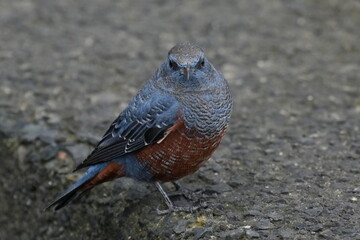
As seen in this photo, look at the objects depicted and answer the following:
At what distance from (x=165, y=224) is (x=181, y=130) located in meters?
0.62

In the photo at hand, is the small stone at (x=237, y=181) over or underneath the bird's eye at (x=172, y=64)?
underneath

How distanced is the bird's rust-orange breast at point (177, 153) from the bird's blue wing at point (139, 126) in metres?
0.05

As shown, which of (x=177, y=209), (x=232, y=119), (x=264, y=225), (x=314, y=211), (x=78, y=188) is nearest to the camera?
(x=264, y=225)

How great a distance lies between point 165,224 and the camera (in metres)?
4.41

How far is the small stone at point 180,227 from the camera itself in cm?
429

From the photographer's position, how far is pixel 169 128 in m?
4.34

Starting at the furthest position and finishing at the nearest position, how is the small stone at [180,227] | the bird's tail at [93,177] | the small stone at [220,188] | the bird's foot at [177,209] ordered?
the small stone at [220,188]
the bird's tail at [93,177]
the bird's foot at [177,209]
the small stone at [180,227]

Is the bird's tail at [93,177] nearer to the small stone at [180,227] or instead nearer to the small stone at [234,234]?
the small stone at [180,227]

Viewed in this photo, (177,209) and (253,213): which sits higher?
(253,213)

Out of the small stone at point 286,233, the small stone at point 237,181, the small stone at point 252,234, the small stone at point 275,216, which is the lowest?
the small stone at point 237,181

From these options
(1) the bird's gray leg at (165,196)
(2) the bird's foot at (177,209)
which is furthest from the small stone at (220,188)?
(1) the bird's gray leg at (165,196)

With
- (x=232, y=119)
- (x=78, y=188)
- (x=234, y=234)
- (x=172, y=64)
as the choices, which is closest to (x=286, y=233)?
(x=234, y=234)

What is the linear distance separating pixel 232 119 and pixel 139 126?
1.46 m

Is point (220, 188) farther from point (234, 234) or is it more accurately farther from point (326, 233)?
point (326, 233)
